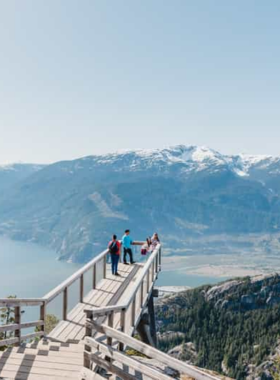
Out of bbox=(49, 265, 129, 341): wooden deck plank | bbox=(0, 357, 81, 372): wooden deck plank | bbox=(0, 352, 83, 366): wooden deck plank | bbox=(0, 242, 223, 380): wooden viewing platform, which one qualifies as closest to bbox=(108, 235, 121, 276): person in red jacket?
bbox=(49, 265, 129, 341): wooden deck plank

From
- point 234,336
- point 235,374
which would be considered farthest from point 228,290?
point 235,374

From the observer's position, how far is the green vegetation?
444ft

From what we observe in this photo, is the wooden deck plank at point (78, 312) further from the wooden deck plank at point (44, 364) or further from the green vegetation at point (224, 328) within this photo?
the green vegetation at point (224, 328)

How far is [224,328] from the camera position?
15975 cm

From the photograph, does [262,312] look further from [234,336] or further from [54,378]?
[54,378]

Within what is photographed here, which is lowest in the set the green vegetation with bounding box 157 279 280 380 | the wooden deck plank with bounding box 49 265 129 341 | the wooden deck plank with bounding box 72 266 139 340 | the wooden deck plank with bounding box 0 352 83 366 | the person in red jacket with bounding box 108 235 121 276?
the green vegetation with bounding box 157 279 280 380

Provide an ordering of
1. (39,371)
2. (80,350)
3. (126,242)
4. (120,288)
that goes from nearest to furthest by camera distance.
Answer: (39,371), (80,350), (120,288), (126,242)

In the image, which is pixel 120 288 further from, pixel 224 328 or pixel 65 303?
pixel 224 328

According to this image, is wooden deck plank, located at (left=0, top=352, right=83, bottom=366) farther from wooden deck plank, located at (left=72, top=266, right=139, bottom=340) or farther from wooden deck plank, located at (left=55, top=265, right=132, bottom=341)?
wooden deck plank, located at (left=72, top=266, right=139, bottom=340)

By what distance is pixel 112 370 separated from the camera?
7160mm

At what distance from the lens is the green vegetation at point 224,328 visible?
5325 inches

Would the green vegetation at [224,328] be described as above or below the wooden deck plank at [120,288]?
below

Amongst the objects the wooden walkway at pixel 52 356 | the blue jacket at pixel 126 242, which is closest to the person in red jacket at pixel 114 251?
the blue jacket at pixel 126 242

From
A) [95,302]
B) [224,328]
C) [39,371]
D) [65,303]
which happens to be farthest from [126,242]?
[224,328]
